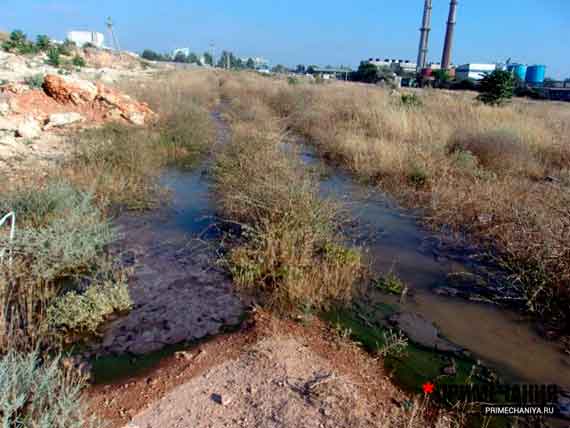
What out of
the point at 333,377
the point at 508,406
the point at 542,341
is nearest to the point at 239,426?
the point at 333,377

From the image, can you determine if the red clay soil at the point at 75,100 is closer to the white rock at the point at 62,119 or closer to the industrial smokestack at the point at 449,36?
the white rock at the point at 62,119

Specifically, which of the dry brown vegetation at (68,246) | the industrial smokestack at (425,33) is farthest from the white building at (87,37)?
the dry brown vegetation at (68,246)

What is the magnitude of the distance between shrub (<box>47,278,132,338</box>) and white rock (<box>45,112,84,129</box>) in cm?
837

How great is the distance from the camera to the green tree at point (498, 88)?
14.6 meters

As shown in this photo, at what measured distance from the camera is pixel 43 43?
3609 centimetres

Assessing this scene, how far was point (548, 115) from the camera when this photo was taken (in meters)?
12.8

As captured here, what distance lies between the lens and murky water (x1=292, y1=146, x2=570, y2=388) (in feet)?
10.5

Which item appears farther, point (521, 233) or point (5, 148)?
point (5, 148)

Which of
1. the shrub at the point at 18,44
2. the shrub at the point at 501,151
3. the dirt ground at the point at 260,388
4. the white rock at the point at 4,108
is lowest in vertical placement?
the dirt ground at the point at 260,388

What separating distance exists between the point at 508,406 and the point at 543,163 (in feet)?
25.5

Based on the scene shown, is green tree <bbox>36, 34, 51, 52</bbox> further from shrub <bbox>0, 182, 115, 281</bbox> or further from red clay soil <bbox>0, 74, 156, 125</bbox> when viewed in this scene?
shrub <bbox>0, 182, 115, 281</bbox>

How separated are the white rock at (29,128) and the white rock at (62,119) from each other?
34 cm

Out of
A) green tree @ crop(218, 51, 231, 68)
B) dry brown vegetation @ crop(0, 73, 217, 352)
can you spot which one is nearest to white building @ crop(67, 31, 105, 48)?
green tree @ crop(218, 51, 231, 68)

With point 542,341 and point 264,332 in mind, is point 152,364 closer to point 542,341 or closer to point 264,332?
point 264,332
